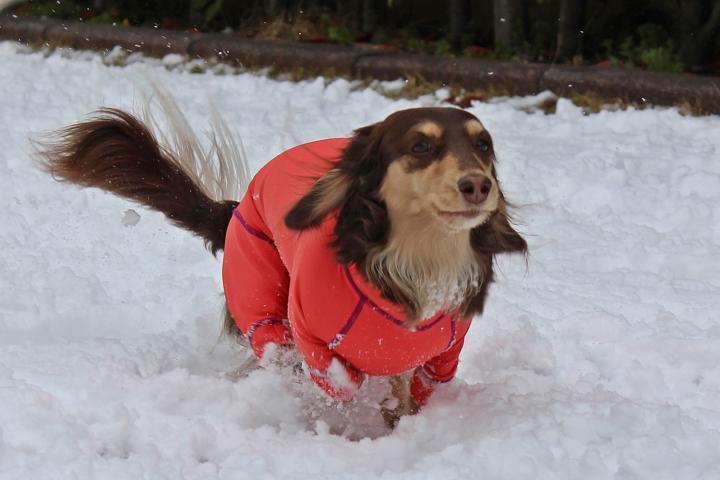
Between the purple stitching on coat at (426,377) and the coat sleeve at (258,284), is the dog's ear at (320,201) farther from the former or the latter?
the purple stitching on coat at (426,377)

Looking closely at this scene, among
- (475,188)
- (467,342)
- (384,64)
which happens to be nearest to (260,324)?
(467,342)

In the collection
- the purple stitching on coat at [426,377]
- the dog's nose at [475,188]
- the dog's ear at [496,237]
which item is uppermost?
the dog's nose at [475,188]

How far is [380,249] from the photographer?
2672mm

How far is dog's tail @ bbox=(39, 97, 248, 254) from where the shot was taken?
355 cm

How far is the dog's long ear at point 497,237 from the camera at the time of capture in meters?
2.75

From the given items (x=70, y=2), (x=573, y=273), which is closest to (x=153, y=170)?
(x=573, y=273)

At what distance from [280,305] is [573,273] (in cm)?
139

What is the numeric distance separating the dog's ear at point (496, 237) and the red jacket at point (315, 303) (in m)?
0.20

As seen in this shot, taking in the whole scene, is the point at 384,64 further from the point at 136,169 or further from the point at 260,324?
the point at 260,324

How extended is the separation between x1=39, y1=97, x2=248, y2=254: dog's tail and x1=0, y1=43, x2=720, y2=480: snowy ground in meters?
0.40

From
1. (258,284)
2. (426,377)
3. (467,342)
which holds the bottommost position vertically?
(467,342)

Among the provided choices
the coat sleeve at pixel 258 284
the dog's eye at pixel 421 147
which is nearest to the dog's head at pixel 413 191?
→ the dog's eye at pixel 421 147

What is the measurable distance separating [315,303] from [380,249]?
0.22m

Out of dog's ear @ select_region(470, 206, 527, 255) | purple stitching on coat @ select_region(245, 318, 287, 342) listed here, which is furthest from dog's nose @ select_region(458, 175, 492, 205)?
purple stitching on coat @ select_region(245, 318, 287, 342)
